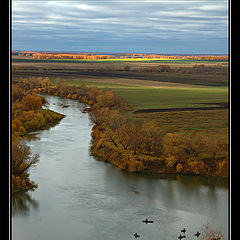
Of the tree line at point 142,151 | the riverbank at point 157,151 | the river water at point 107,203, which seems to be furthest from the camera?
the riverbank at point 157,151

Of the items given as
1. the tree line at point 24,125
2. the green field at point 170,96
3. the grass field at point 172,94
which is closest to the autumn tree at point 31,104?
the tree line at point 24,125

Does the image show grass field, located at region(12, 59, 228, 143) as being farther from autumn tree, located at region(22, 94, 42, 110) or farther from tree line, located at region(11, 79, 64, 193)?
autumn tree, located at region(22, 94, 42, 110)

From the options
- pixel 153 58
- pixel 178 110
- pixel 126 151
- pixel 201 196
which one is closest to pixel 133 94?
pixel 178 110

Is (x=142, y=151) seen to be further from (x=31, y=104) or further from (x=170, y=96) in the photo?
(x=170, y=96)

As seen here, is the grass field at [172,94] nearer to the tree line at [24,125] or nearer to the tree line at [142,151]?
the tree line at [142,151]

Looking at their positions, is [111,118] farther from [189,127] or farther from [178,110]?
[178,110]

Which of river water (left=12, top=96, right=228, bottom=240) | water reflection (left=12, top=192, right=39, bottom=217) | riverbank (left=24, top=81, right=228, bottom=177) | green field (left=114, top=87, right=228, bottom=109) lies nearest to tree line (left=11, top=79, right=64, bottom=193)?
water reflection (left=12, top=192, right=39, bottom=217)

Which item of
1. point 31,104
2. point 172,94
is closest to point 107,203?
point 31,104
